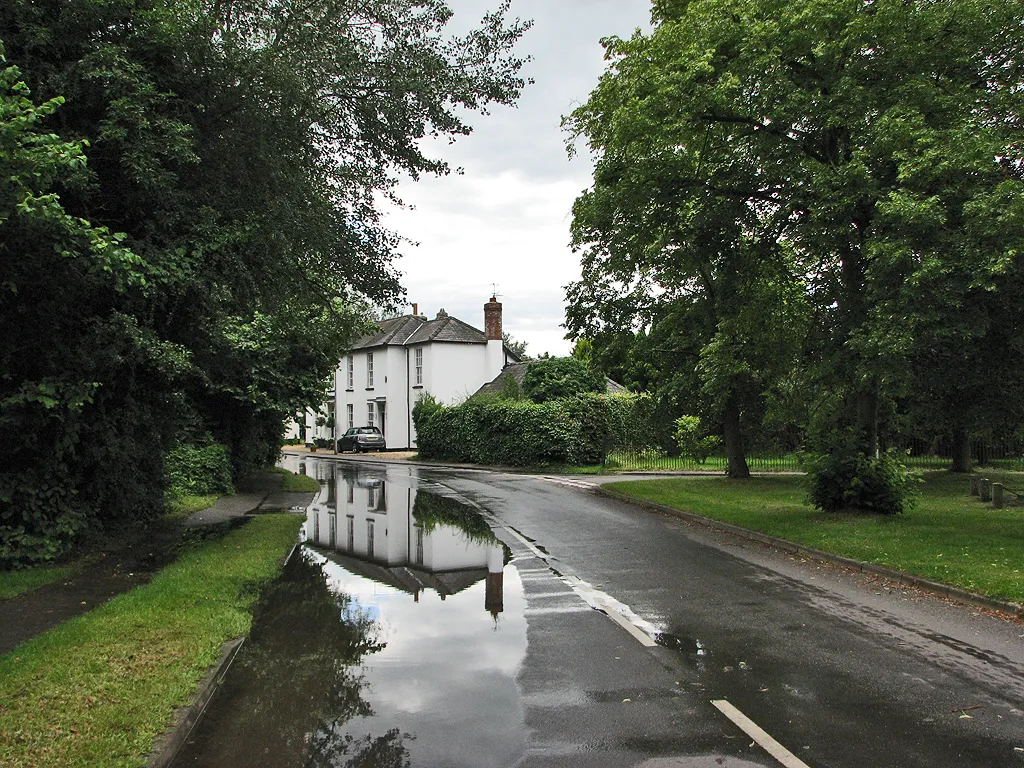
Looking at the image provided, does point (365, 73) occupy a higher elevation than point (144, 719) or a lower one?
higher

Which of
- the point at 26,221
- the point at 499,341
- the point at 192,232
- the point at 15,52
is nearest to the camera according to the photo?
the point at 26,221

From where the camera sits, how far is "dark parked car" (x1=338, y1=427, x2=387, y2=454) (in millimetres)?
51875

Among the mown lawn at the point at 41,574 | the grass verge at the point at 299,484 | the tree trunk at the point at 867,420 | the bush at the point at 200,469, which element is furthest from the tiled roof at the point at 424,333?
the mown lawn at the point at 41,574

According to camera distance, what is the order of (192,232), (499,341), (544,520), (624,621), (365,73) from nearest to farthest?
(624,621) < (192,232) < (365,73) < (544,520) < (499,341)

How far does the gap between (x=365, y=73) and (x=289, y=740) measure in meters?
10.6

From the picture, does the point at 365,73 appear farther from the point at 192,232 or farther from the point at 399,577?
the point at 399,577

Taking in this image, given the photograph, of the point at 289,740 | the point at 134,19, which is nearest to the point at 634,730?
the point at 289,740

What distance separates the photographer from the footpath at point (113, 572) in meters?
7.53

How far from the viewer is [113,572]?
10.0 meters

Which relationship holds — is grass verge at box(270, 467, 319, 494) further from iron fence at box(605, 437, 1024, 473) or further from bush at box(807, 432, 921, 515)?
bush at box(807, 432, 921, 515)

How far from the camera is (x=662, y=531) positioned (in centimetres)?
1494

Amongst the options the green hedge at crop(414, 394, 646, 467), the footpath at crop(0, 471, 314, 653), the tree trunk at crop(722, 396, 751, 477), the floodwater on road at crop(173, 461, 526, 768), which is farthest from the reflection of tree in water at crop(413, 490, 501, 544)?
the green hedge at crop(414, 394, 646, 467)

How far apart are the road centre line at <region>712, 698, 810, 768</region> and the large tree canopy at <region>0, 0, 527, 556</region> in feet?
22.5

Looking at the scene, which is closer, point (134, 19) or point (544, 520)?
point (134, 19)
